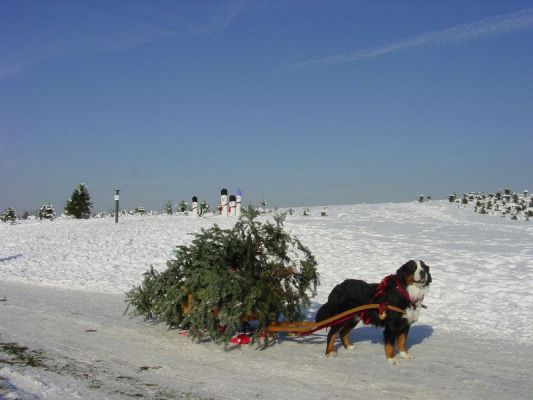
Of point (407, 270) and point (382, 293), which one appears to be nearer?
point (407, 270)

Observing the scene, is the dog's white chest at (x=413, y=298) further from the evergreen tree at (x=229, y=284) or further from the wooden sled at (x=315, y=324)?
the evergreen tree at (x=229, y=284)

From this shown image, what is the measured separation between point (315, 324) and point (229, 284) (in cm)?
125

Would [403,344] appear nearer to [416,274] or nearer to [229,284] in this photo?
[416,274]

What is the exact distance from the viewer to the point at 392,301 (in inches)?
266

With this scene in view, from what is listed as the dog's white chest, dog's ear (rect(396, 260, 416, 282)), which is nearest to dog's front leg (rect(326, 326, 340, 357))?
the dog's white chest

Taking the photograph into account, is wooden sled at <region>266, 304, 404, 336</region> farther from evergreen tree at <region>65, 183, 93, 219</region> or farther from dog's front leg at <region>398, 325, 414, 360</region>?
evergreen tree at <region>65, 183, 93, 219</region>

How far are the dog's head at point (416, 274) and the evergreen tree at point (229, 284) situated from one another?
63.1 inches

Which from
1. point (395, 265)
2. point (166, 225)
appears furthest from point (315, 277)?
point (166, 225)

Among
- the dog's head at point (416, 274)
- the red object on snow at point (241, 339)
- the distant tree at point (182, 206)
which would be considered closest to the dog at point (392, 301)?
the dog's head at point (416, 274)

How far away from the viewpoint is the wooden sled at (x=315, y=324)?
22.6ft

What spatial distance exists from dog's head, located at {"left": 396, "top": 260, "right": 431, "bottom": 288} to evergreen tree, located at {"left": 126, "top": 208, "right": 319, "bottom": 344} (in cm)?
160

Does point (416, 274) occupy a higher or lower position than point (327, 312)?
higher

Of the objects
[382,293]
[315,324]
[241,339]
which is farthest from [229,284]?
[382,293]

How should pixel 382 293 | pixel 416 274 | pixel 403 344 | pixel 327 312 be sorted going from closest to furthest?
pixel 416 274
pixel 382 293
pixel 403 344
pixel 327 312
